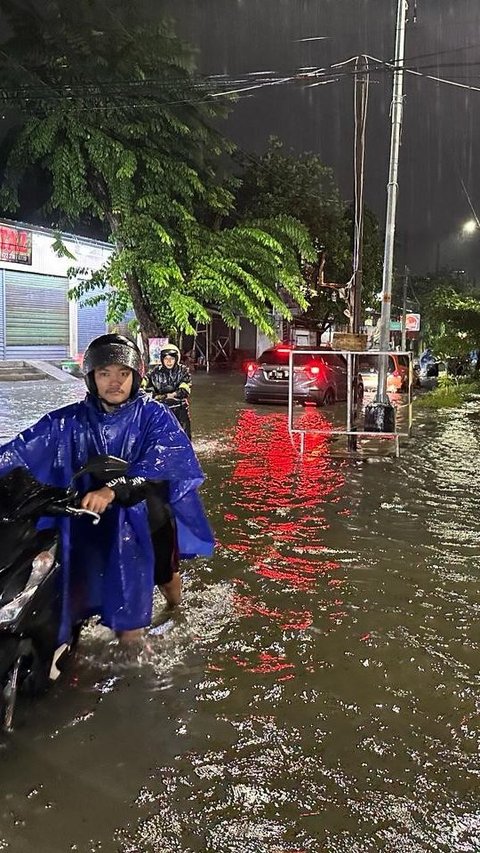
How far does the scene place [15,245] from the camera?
69.3 ft

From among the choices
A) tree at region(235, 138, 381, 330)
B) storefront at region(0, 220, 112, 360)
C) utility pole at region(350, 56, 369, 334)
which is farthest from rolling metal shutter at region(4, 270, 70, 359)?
utility pole at region(350, 56, 369, 334)

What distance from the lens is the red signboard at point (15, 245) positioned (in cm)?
2066

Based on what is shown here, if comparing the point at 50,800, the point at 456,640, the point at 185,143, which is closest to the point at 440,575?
the point at 456,640

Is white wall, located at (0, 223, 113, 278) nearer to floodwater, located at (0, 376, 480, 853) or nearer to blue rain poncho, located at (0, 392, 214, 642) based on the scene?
floodwater, located at (0, 376, 480, 853)

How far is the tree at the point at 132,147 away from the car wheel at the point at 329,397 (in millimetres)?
6120

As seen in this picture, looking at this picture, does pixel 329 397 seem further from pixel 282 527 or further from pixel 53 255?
pixel 282 527

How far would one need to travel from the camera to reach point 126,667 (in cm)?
409

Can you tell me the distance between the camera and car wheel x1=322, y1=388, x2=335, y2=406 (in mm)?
19911

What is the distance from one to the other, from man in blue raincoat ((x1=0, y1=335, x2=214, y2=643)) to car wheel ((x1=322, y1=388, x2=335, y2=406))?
1608 cm

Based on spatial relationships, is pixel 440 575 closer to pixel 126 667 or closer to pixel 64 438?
pixel 126 667

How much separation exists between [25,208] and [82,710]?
715 inches

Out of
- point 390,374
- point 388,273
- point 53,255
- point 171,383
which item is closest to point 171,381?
point 171,383

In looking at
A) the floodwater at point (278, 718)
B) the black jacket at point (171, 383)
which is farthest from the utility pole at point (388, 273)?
the floodwater at point (278, 718)

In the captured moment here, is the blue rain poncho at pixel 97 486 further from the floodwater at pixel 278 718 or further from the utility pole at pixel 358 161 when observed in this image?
the utility pole at pixel 358 161
